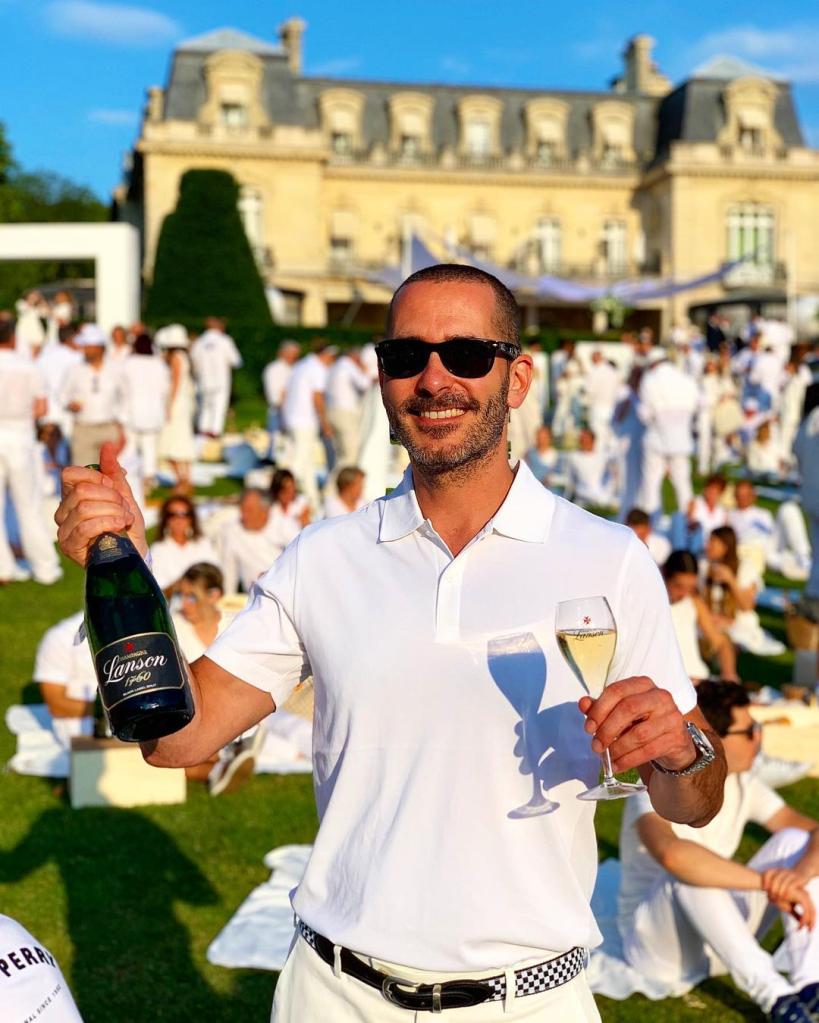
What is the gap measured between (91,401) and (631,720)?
9.74 metres

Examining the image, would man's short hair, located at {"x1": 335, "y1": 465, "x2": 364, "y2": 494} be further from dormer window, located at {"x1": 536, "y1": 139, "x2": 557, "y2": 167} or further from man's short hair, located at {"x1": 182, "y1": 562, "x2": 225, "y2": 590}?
dormer window, located at {"x1": 536, "y1": 139, "x2": 557, "y2": 167}

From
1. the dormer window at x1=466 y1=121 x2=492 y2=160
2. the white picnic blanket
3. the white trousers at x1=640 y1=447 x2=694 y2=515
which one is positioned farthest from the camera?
the dormer window at x1=466 y1=121 x2=492 y2=160

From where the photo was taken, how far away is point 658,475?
39.5 ft

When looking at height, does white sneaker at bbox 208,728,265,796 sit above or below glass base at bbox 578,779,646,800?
below

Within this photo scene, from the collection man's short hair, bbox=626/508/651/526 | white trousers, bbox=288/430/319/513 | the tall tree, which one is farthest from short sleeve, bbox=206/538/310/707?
the tall tree

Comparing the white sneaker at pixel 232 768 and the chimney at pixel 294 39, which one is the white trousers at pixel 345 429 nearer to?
the white sneaker at pixel 232 768

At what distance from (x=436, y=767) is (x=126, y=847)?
12.0ft

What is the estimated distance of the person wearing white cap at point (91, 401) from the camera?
1089 cm

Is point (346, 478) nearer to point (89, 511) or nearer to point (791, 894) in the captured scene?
point (791, 894)

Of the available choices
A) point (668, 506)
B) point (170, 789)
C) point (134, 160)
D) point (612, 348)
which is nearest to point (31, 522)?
point (170, 789)

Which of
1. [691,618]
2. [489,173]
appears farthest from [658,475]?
[489,173]

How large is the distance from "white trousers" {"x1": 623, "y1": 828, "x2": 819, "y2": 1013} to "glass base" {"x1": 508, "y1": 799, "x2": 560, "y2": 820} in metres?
2.37

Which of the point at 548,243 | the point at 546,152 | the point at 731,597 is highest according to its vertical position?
the point at 546,152

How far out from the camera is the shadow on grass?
13.5ft
